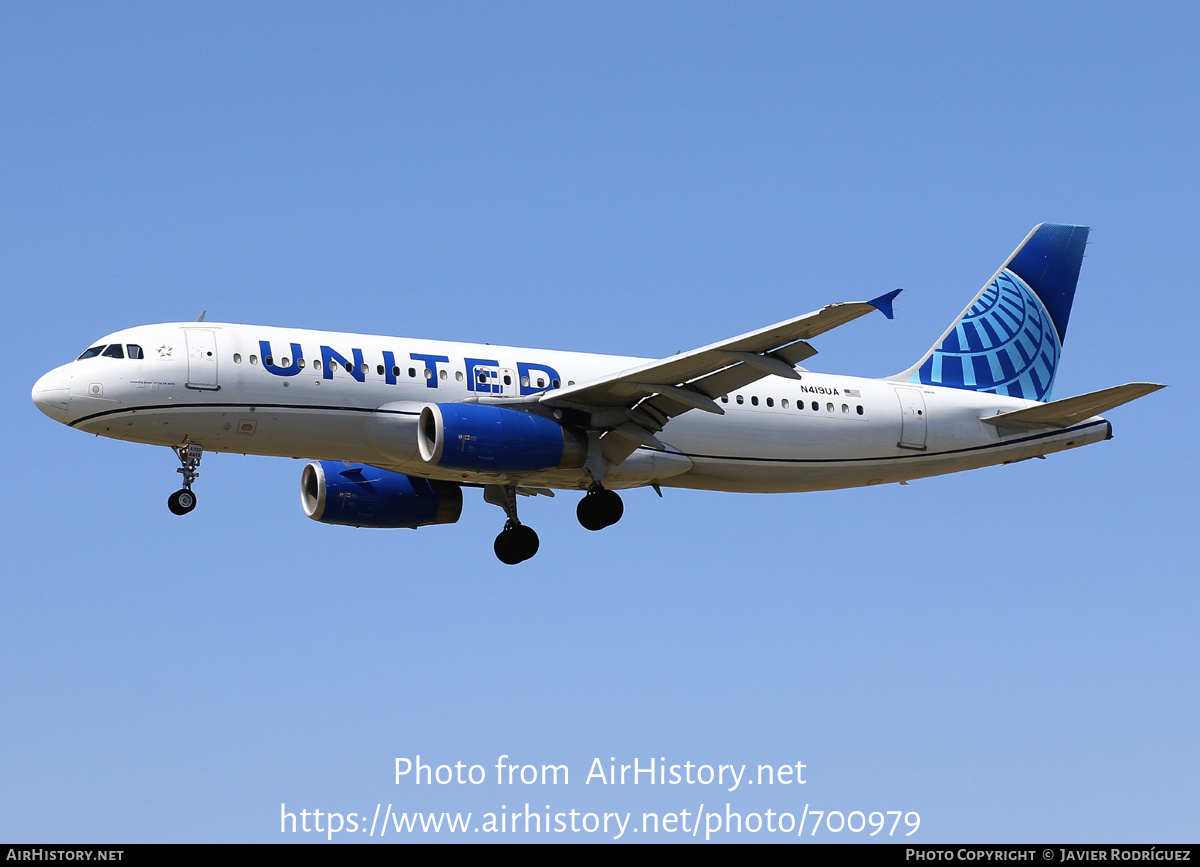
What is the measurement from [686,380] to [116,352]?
35.5 feet

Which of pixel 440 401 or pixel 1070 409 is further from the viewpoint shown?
pixel 1070 409

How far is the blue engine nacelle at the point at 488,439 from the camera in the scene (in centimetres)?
2914

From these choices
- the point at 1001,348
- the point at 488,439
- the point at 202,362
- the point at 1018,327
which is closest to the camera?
the point at 202,362

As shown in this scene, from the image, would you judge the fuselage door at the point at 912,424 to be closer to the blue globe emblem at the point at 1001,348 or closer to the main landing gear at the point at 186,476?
the blue globe emblem at the point at 1001,348

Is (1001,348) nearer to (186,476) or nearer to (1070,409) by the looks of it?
(1070,409)

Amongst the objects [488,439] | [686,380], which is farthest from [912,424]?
[488,439]

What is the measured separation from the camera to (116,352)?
29.5 meters

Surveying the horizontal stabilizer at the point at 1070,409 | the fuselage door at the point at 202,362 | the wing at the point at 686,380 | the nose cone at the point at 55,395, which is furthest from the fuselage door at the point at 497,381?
the horizontal stabilizer at the point at 1070,409

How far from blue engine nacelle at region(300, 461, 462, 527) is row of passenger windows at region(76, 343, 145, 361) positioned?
5.83 meters

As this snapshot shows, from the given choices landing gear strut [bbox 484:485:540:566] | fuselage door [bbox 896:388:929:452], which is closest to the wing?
landing gear strut [bbox 484:485:540:566]
